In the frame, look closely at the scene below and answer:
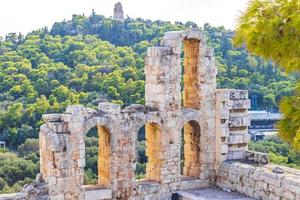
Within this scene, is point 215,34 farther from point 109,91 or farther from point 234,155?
point 234,155

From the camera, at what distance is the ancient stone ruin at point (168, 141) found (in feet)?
39.6

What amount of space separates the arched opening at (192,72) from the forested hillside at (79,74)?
6.71 metres

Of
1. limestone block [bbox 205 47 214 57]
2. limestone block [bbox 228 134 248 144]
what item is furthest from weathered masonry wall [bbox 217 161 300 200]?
limestone block [bbox 205 47 214 57]

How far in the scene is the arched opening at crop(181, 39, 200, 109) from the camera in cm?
1407

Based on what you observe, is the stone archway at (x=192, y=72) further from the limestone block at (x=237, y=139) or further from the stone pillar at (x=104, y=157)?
the stone pillar at (x=104, y=157)

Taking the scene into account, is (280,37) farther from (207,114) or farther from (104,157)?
(207,114)

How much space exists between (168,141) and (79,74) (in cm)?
2458

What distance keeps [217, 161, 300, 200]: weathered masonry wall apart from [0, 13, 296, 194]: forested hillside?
7000mm

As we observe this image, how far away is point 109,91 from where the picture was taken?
2909 centimetres

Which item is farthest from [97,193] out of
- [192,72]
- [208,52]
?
[208,52]

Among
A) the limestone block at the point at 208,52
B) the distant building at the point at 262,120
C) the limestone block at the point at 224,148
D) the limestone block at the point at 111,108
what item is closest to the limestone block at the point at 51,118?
the limestone block at the point at 111,108

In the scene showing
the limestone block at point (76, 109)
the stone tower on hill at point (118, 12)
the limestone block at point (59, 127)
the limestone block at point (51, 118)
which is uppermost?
the stone tower on hill at point (118, 12)

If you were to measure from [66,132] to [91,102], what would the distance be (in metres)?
18.0

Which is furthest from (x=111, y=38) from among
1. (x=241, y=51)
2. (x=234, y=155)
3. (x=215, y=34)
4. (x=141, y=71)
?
(x=234, y=155)
